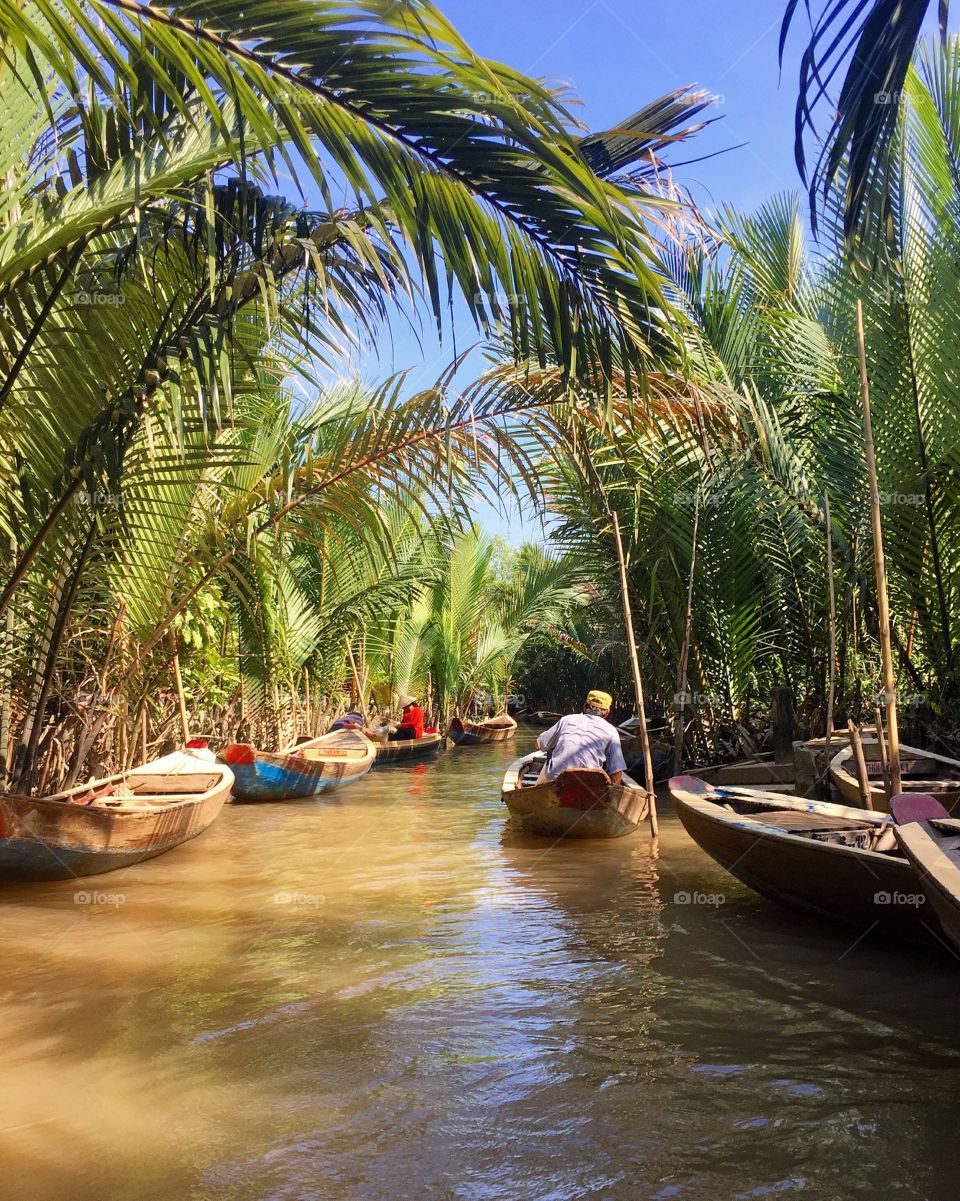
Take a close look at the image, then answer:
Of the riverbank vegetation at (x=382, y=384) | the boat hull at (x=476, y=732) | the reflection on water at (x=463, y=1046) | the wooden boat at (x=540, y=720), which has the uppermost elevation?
the riverbank vegetation at (x=382, y=384)

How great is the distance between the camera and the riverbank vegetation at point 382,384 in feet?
9.73

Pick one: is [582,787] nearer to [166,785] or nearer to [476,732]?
[166,785]

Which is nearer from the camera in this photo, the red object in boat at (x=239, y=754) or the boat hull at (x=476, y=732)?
the red object in boat at (x=239, y=754)

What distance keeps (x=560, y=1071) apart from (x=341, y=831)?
23.4ft

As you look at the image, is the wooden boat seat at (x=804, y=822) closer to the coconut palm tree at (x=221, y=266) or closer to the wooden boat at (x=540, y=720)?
the coconut palm tree at (x=221, y=266)

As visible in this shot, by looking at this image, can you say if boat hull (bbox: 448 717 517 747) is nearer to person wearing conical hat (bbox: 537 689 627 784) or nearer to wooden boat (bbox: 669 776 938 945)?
person wearing conical hat (bbox: 537 689 627 784)

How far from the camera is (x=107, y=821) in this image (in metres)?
7.43

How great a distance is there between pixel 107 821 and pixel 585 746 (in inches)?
169

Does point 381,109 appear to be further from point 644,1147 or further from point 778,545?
point 778,545

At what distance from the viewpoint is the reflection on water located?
337cm

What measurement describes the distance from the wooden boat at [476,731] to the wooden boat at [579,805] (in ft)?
50.8

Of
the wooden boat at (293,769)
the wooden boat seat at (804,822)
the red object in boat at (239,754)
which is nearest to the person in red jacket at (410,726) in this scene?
the wooden boat at (293,769)

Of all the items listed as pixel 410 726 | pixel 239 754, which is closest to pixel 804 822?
pixel 239 754

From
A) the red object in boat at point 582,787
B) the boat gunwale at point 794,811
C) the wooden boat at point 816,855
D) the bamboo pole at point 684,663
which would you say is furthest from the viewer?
the bamboo pole at point 684,663
